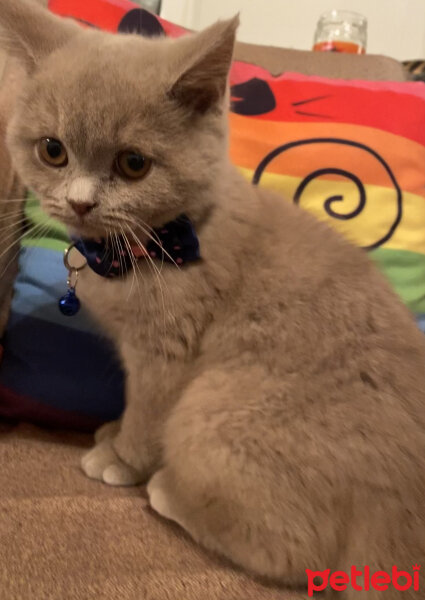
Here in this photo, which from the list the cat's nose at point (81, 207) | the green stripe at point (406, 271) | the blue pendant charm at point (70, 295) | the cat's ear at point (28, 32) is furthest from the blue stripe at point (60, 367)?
the green stripe at point (406, 271)

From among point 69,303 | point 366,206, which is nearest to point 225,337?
point 69,303

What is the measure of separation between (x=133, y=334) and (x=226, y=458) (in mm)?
259

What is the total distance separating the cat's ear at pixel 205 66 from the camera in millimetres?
701

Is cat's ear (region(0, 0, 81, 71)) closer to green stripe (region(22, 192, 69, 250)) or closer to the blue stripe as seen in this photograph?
green stripe (region(22, 192, 69, 250))

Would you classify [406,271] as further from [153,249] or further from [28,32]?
[28,32]

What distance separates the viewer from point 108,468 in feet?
3.07

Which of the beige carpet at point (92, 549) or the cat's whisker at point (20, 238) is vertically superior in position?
the cat's whisker at point (20, 238)

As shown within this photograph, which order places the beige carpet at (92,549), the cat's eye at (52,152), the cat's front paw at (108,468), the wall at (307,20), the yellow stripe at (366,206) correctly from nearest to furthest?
the beige carpet at (92,549), the cat's eye at (52,152), the cat's front paw at (108,468), the yellow stripe at (366,206), the wall at (307,20)

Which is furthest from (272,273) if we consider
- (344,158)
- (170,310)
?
(344,158)

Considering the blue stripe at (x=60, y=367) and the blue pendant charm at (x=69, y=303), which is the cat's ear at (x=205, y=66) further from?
the blue stripe at (x=60, y=367)

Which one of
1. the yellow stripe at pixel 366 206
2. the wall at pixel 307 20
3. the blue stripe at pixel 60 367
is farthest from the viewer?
the wall at pixel 307 20

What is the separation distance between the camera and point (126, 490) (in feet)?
3.05

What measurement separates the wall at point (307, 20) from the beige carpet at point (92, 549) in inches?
66.6

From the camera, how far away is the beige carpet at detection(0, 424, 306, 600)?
2.20ft
